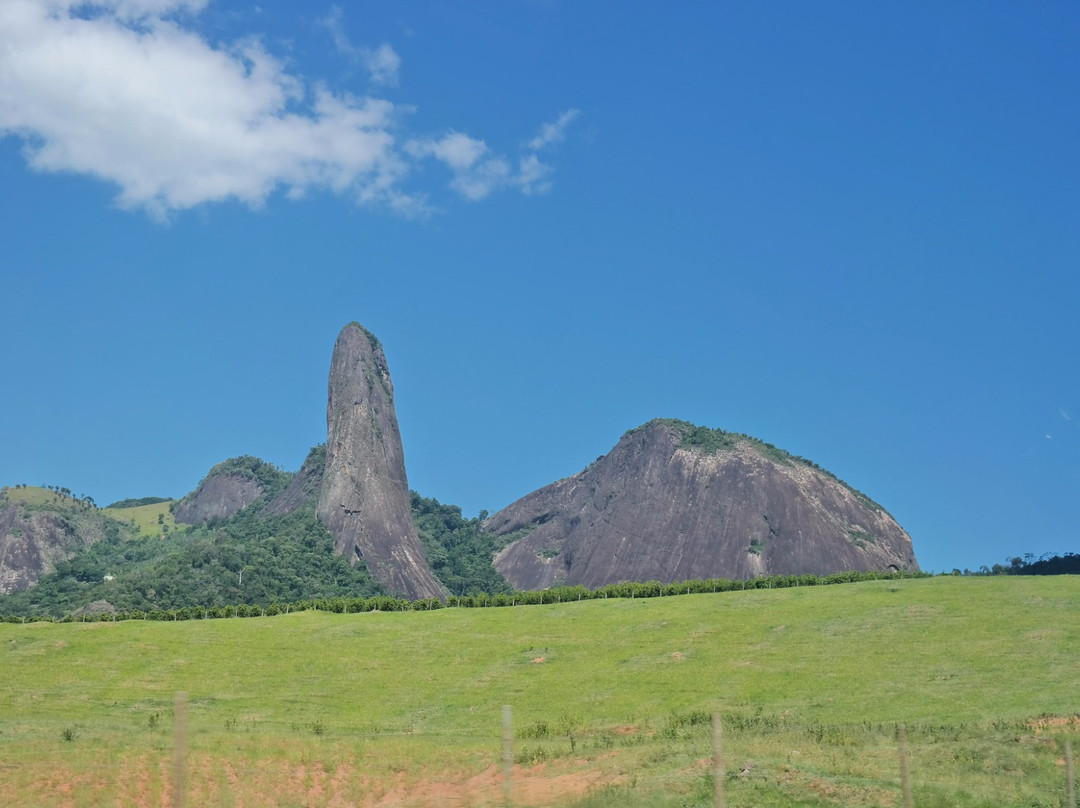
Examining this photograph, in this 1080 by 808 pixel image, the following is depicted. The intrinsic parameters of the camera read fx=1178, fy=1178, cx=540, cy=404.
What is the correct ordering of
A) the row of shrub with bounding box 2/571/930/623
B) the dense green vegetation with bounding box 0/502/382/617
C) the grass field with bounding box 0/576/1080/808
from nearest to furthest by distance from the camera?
the grass field with bounding box 0/576/1080/808 < the row of shrub with bounding box 2/571/930/623 < the dense green vegetation with bounding box 0/502/382/617

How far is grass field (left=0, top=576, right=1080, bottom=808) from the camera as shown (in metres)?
33.3

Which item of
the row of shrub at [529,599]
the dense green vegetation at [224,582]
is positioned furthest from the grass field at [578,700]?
the dense green vegetation at [224,582]

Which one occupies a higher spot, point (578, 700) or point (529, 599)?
point (529, 599)

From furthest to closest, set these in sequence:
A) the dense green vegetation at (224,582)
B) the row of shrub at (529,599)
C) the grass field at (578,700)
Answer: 1. the dense green vegetation at (224,582)
2. the row of shrub at (529,599)
3. the grass field at (578,700)

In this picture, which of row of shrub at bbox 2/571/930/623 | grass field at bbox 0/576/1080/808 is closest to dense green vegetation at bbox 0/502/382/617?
row of shrub at bbox 2/571/930/623

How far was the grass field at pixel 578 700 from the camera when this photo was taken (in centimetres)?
3334

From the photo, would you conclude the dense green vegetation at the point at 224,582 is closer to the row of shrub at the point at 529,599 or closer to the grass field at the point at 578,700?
the row of shrub at the point at 529,599

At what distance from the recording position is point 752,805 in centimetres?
3186

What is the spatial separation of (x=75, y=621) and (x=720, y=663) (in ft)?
162

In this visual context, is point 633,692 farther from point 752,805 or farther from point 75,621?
point 75,621

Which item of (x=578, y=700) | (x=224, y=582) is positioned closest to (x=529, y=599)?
(x=578, y=700)

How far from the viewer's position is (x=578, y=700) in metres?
61.0

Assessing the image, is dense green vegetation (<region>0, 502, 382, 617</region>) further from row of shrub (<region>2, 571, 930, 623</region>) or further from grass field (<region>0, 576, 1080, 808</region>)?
grass field (<region>0, 576, 1080, 808</region>)

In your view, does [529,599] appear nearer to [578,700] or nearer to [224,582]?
[578,700]
